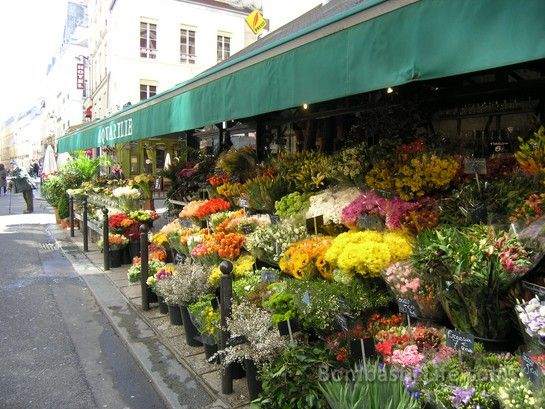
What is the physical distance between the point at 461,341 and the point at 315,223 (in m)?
2.22

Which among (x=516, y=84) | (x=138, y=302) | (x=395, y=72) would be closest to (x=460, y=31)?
(x=395, y=72)

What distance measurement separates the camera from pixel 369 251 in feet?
10.9

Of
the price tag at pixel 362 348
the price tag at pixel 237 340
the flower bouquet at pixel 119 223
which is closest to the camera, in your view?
the price tag at pixel 362 348

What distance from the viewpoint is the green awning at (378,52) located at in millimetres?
2041

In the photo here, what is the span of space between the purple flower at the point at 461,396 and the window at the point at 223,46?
3266 centimetres

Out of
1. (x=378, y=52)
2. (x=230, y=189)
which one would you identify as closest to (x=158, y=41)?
(x=230, y=189)

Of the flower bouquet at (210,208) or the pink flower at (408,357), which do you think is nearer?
the pink flower at (408,357)

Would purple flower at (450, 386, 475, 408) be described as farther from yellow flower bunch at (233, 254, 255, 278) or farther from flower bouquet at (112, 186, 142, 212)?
flower bouquet at (112, 186, 142, 212)

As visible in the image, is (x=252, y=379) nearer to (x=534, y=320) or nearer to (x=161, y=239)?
(x=534, y=320)

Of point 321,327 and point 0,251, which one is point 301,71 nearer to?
point 321,327

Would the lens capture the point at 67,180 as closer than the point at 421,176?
No

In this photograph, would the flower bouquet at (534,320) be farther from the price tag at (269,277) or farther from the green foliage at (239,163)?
the green foliage at (239,163)

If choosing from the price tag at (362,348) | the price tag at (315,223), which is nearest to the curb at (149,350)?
the price tag at (362,348)

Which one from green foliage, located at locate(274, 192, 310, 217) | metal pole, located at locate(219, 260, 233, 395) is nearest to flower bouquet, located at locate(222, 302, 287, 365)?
metal pole, located at locate(219, 260, 233, 395)
